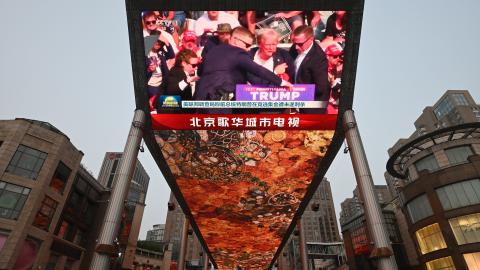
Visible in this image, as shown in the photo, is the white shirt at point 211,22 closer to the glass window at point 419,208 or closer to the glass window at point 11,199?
the glass window at point 11,199

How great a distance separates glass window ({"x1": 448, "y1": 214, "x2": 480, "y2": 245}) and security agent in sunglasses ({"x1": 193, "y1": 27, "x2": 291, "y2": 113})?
86.2 feet

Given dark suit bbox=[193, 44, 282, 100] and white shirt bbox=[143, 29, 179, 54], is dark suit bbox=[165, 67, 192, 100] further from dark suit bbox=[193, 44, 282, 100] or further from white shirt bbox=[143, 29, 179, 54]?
white shirt bbox=[143, 29, 179, 54]

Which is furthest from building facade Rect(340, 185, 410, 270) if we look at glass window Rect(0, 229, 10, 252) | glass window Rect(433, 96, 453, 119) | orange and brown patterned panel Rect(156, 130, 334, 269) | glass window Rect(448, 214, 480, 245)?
glass window Rect(433, 96, 453, 119)

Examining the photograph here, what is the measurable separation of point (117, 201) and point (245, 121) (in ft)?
22.7

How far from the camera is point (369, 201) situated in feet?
37.9

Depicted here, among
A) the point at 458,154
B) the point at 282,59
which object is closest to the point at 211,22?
the point at 282,59

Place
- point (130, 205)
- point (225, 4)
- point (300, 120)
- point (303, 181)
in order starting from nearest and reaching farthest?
point (225, 4), point (300, 120), point (303, 181), point (130, 205)

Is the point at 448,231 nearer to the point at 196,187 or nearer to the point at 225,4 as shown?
the point at 196,187

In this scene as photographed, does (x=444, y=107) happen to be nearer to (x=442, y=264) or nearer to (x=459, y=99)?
(x=459, y=99)

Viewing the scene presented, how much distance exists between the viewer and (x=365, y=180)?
471 inches

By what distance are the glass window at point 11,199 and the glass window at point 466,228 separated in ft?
128

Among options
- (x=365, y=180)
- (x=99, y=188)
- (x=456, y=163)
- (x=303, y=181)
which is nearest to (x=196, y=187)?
(x=303, y=181)

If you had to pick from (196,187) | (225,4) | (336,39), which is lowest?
(196,187)

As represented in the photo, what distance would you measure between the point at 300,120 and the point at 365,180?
13.5 feet
